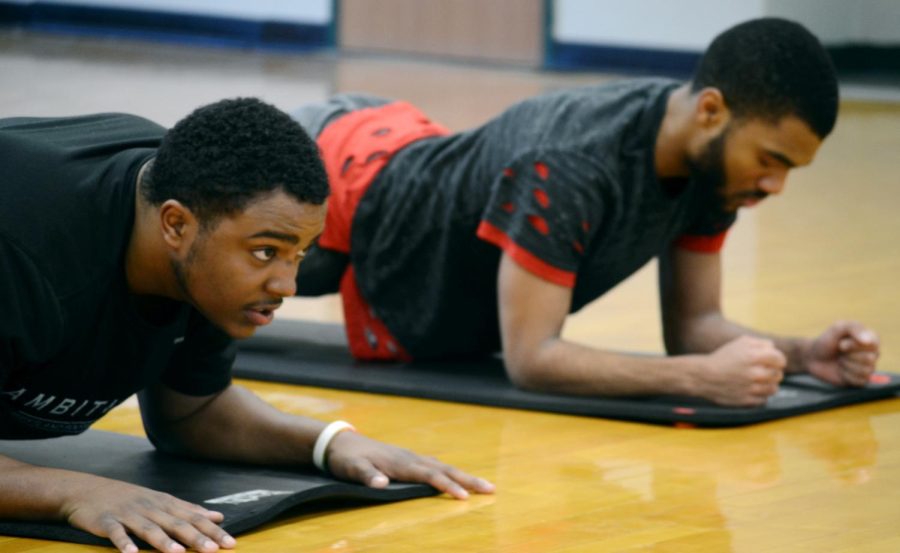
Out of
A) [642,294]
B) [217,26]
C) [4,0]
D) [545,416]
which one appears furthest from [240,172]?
[4,0]

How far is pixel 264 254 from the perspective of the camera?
7.68 ft

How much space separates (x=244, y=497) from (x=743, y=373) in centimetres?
115

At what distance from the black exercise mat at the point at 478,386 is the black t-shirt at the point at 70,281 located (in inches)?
38.5

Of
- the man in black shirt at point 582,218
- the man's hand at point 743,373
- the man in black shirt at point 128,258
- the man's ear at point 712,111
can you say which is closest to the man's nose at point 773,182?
the man in black shirt at point 582,218

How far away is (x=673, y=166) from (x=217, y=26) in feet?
31.4

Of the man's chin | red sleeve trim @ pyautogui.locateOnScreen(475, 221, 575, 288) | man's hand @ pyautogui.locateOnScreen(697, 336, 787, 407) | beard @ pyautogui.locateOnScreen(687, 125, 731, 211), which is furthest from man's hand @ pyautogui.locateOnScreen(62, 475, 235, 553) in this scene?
beard @ pyautogui.locateOnScreen(687, 125, 731, 211)

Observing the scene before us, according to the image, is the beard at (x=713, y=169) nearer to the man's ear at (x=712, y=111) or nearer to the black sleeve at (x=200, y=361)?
the man's ear at (x=712, y=111)

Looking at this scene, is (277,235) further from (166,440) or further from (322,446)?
(166,440)

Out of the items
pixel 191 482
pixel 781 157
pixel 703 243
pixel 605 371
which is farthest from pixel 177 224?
pixel 703 243

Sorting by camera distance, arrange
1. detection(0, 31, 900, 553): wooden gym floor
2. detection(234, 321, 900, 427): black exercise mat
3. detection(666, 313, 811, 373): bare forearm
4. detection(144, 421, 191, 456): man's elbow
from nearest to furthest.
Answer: detection(0, 31, 900, 553): wooden gym floor
detection(144, 421, 191, 456): man's elbow
detection(234, 321, 900, 427): black exercise mat
detection(666, 313, 811, 373): bare forearm

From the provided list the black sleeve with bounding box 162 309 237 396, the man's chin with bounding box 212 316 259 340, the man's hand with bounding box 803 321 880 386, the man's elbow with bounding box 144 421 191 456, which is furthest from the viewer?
the man's hand with bounding box 803 321 880 386

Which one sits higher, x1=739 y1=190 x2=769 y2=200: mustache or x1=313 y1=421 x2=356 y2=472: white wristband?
x1=739 y1=190 x2=769 y2=200: mustache

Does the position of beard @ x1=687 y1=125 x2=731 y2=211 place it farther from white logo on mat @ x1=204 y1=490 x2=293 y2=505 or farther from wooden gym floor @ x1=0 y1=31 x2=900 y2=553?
white logo on mat @ x1=204 y1=490 x2=293 y2=505

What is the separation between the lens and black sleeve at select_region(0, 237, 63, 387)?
2.28m
